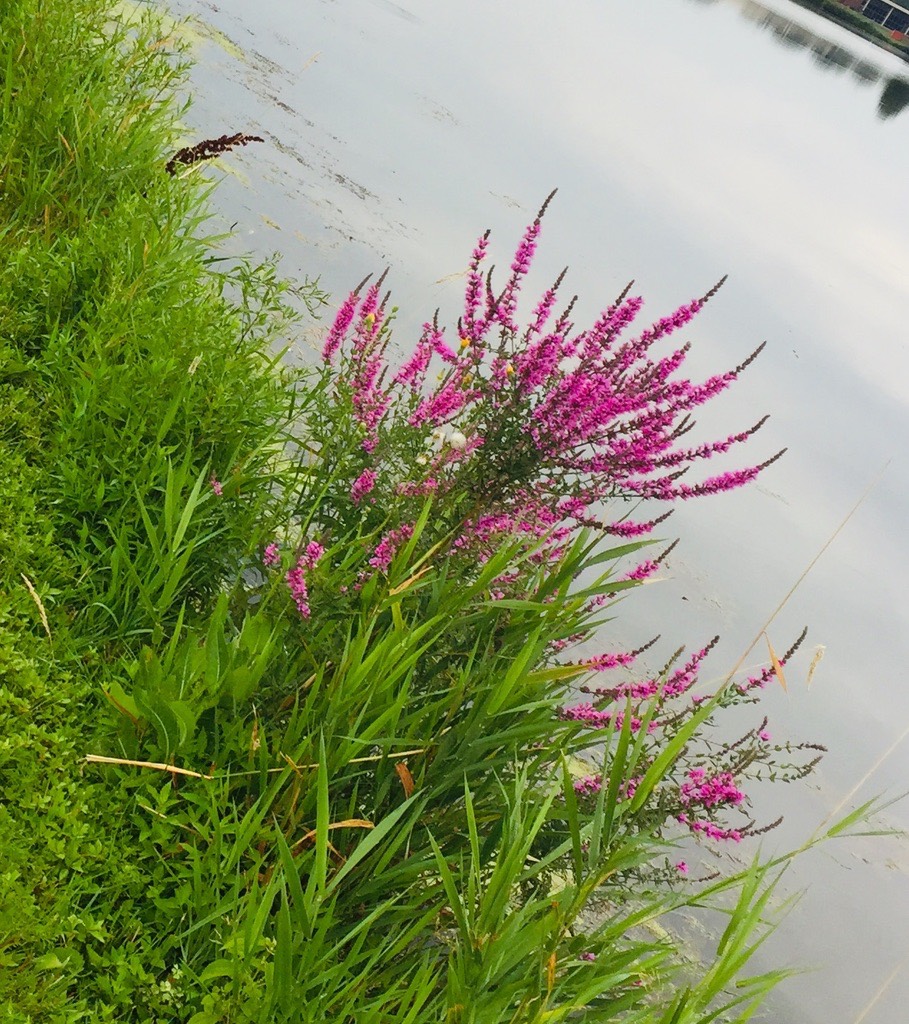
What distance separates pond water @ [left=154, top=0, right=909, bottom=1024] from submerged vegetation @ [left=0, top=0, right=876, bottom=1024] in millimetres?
826

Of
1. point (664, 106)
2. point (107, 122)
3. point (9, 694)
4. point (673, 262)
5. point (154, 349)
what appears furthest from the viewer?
point (664, 106)

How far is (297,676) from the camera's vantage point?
6.96 feet

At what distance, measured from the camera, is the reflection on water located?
25.9m

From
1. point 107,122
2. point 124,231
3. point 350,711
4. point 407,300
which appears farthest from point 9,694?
point 407,300

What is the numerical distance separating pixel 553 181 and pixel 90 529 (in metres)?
6.86

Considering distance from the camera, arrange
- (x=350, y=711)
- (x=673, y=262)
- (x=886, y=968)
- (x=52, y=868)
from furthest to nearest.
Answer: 1. (x=673, y=262)
2. (x=886, y=968)
3. (x=350, y=711)
4. (x=52, y=868)

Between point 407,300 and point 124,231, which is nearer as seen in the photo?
point 124,231

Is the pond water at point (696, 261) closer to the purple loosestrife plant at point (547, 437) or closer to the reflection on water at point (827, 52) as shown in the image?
the purple loosestrife plant at point (547, 437)

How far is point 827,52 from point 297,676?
3296 centimetres

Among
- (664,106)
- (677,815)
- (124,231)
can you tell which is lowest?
(677,815)

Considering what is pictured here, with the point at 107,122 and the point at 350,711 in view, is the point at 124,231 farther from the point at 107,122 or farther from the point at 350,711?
the point at 350,711

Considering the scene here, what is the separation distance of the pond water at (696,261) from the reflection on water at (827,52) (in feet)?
47.9

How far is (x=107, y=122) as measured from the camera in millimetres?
3303

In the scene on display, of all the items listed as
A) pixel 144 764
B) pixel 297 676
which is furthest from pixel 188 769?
pixel 297 676
